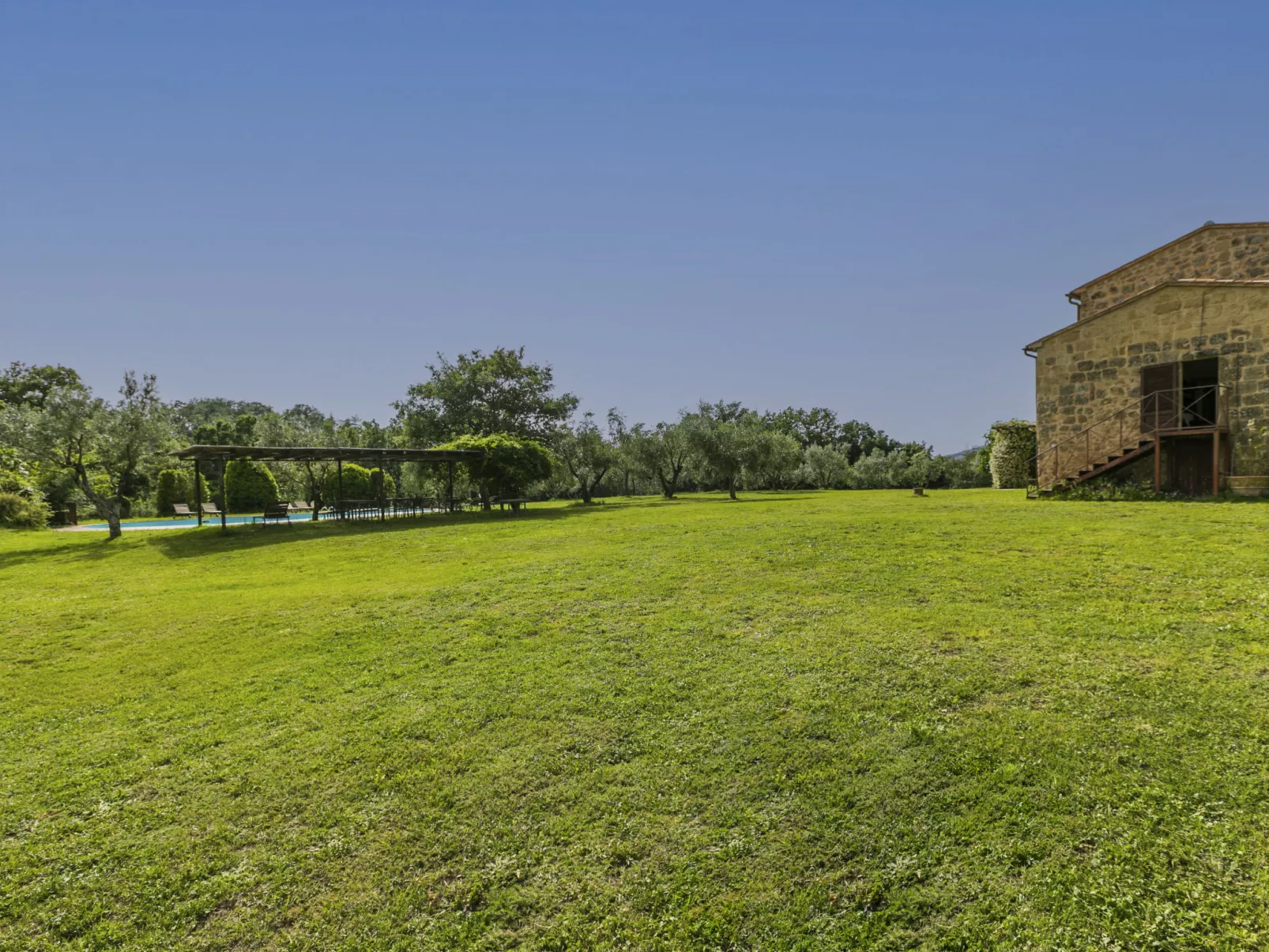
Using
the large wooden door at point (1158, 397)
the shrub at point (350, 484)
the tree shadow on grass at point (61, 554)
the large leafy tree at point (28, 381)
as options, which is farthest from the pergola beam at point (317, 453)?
the large leafy tree at point (28, 381)

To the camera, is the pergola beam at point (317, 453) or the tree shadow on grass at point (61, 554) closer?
the tree shadow on grass at point (61, 554)

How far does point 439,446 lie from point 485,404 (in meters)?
3.87

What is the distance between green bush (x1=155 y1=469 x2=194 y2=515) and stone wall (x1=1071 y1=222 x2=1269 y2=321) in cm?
4387

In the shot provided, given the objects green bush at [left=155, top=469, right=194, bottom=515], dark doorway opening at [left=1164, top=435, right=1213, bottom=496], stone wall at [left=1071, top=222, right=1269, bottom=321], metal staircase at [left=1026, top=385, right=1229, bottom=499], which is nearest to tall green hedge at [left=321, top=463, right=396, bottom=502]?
green bush at [left=155, top=469, right=194, bottom=515]

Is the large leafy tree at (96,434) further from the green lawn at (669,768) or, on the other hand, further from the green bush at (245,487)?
the green lawn at (669,768)

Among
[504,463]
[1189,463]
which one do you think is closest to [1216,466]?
[1189,463]

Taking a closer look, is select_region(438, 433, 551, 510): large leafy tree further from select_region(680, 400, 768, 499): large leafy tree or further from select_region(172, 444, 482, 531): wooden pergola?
select_region(680, 400, 768, 499): large leafy tree

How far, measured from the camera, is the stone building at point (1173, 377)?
1570 centimetres

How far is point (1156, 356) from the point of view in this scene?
17328 millimetres

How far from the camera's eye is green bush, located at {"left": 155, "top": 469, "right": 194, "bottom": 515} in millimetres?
34438

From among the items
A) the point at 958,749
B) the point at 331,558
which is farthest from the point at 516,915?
the point at 331,558

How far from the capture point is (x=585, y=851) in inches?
145

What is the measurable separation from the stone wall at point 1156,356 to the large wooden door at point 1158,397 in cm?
20

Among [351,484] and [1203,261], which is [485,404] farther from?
[1203,261]
